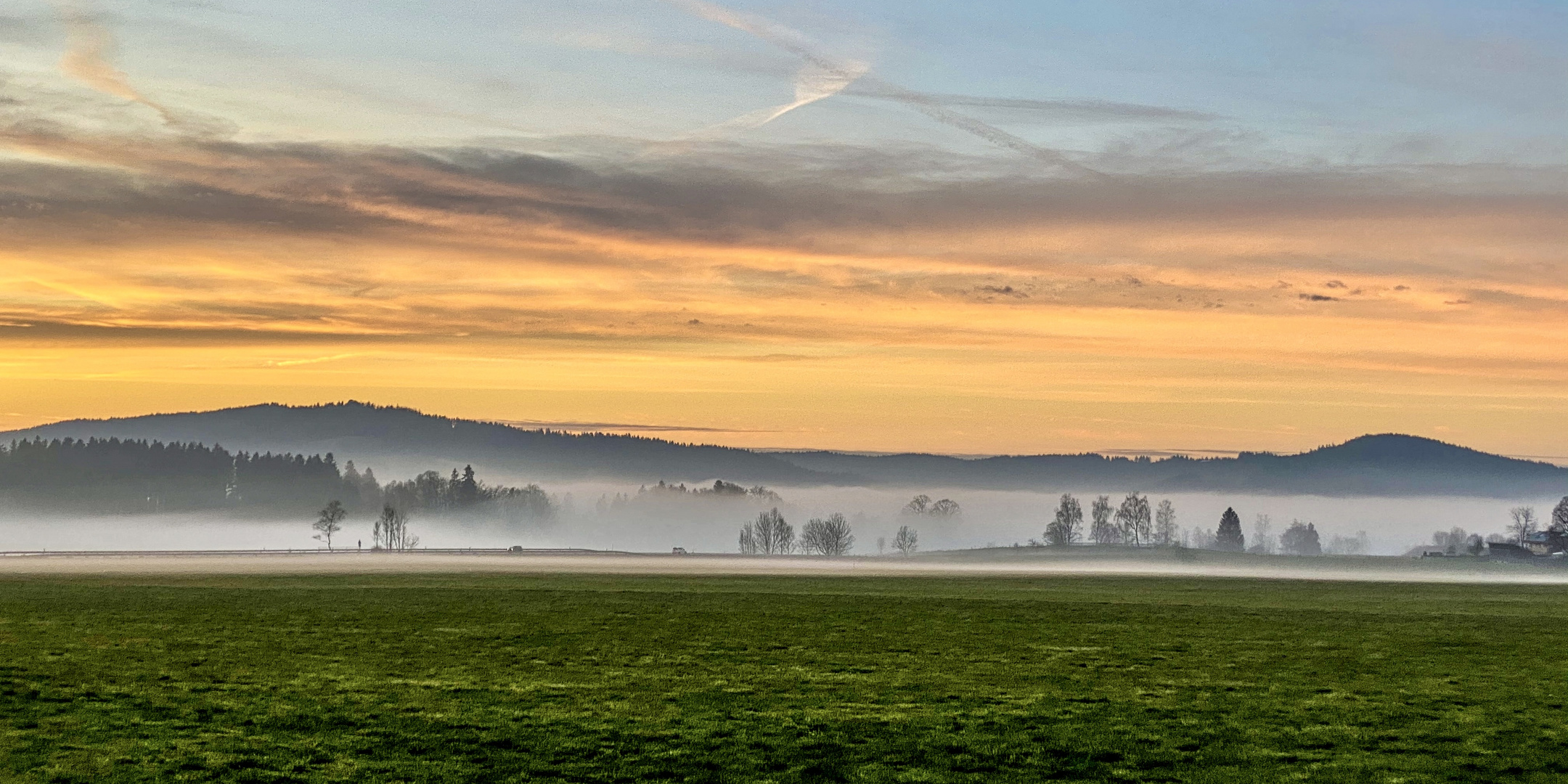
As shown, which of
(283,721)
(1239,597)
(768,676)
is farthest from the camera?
(1239,597)

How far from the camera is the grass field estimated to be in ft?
69.3

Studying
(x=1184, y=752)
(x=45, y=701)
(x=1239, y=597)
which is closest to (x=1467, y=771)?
(x=1184, y=752)

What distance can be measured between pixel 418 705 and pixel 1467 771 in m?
17.5

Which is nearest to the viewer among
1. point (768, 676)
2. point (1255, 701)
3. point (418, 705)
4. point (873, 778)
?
point (873, 778)

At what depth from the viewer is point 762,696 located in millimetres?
27891

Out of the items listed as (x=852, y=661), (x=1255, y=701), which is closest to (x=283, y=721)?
(x=852, y=661)

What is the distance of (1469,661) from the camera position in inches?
1439

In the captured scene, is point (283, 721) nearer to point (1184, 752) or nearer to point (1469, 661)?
point (1184, 752)

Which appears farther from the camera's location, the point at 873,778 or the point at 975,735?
the point at 975,735

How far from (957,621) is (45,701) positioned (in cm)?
3071

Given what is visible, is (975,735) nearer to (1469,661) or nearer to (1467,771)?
(1467,771)

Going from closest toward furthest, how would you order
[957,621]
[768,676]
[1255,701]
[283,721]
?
[283,721] → [1255,701] → [768,676] → [957,621]

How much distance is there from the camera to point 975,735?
23.6 meters

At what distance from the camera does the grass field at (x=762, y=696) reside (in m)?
21.1
